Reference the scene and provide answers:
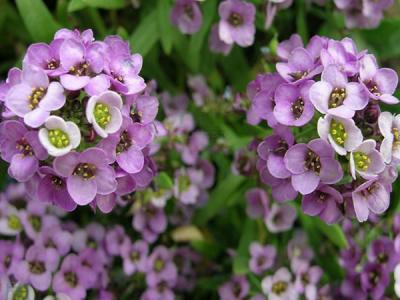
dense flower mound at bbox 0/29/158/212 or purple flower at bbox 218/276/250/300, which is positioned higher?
dense flower mound at bbox 0/29/158/212

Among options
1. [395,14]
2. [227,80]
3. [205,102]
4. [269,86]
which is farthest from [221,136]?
[395,14]

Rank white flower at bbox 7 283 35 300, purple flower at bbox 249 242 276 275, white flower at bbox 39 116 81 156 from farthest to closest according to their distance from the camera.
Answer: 1. purple flower at bbox 249 242 276 275
2. white flower at bbox 7 283 35 300
3. white flower at bbox 39 116 81 156

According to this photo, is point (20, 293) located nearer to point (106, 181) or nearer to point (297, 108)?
point (106, 181)

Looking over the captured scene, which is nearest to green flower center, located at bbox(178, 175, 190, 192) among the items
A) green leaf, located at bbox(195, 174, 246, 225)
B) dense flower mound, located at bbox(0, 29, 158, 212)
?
green leaf, located at bbox(195, 174, 246, 225)

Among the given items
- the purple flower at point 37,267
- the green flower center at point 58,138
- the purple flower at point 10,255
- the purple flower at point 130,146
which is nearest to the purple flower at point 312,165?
the purple flower at point 130,146

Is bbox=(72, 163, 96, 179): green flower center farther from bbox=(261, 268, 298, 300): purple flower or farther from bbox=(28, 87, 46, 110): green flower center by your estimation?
bbox=(261, 268, 298, 300): purple flower

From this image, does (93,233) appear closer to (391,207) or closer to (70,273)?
(70,273)
